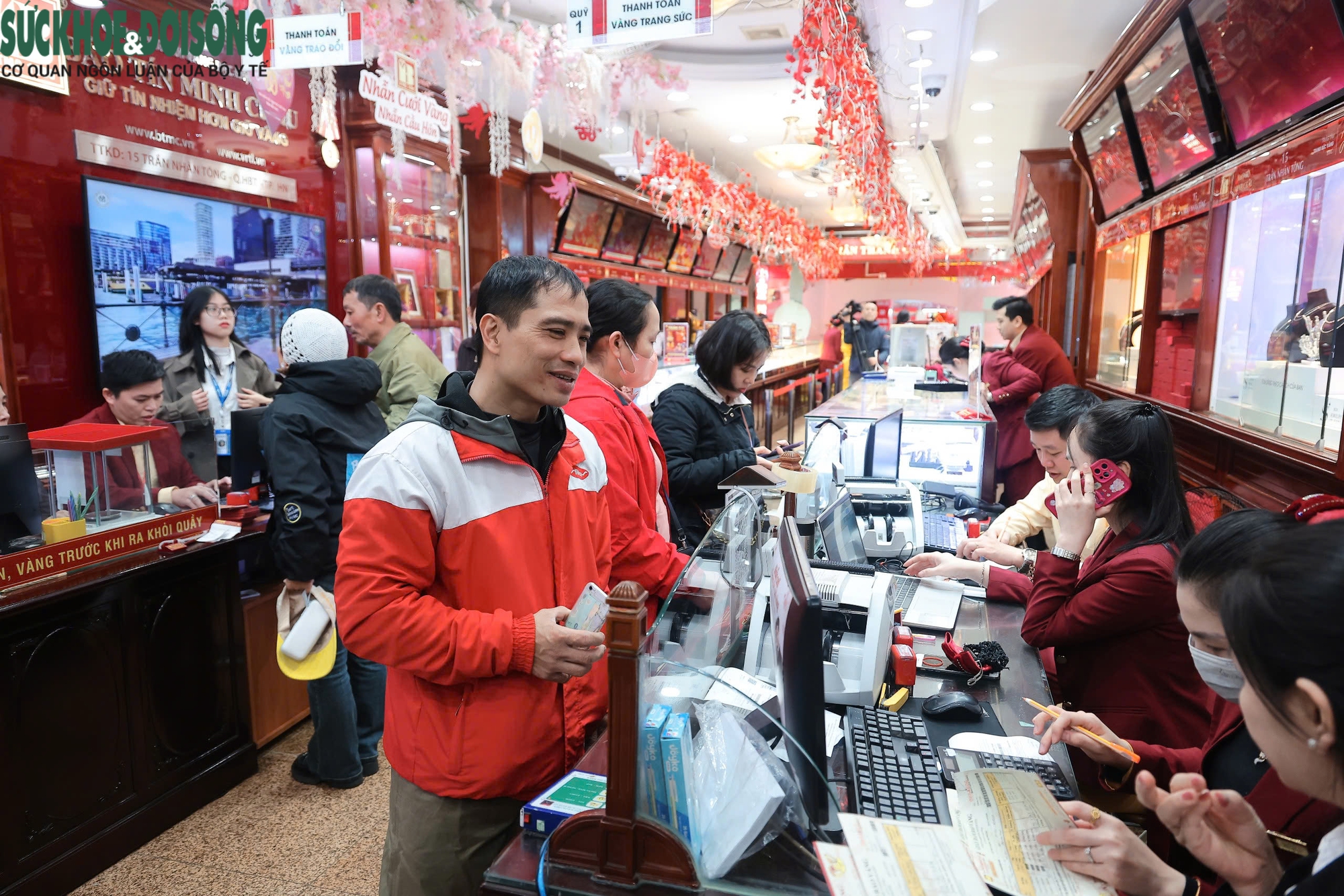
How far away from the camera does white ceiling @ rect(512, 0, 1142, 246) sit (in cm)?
462

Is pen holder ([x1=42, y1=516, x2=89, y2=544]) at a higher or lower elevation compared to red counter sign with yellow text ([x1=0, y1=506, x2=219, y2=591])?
higher

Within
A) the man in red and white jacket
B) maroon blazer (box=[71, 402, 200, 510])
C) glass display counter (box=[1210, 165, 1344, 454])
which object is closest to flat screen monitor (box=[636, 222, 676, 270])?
glass display counter (box=[1210, 165, 1344, 454])

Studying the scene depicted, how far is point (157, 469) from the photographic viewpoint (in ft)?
8.94

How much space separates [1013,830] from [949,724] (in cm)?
42

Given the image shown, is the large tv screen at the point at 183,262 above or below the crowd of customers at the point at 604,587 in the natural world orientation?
above

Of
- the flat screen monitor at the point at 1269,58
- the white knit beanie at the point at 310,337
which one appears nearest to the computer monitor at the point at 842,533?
the white knit beanie at the point at 310,337

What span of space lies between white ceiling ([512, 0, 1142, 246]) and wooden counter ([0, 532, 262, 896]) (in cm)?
321

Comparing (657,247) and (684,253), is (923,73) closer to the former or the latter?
(657,247)

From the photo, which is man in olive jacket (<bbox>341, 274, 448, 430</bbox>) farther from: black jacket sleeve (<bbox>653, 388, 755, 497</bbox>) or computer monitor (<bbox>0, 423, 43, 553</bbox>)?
computer monitor (<bbox>0, 423, 43, 553</bbox>)

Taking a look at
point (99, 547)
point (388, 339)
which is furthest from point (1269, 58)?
point (99, 547)

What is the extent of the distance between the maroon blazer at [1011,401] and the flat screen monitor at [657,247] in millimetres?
5864

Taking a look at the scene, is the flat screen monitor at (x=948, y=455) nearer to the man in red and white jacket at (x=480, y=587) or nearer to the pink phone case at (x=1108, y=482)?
the pink phone case at (x=1108, y=482)

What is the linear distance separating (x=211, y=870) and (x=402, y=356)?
2.20m

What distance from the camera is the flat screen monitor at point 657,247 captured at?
10.9m
